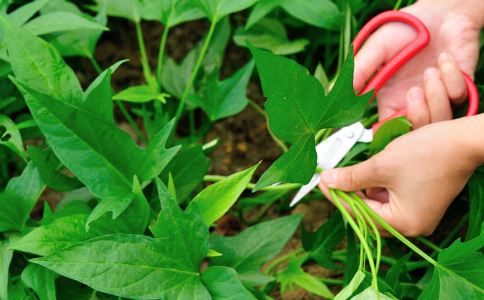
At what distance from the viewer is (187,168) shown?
3.02 feet

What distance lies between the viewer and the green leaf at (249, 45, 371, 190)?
66 cm

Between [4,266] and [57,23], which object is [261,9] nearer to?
[57,23]

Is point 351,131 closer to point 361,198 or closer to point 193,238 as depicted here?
point 361,198

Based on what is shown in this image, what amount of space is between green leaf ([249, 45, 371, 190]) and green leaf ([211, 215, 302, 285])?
18 cm

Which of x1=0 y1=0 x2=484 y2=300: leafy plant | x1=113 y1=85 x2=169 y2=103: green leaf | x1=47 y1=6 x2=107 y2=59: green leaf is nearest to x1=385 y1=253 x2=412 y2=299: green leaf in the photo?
x1=0 y1=0 x2=484 y2=300: leafy plant

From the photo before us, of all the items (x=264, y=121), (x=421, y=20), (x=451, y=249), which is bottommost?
(x=264, y=121)

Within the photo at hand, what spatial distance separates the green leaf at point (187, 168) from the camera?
0.91 meters

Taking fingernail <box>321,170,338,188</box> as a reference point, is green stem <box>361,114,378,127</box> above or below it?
below

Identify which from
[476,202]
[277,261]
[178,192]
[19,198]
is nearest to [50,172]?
[19,198]

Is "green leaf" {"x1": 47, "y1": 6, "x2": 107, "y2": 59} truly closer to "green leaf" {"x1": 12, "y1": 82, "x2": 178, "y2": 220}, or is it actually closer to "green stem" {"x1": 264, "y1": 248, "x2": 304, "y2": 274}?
"green leaf" {"x1": 12, "y1": 82, "x2": 178, "y2": 220}

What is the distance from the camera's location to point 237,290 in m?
0.76

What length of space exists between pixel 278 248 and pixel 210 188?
146mm

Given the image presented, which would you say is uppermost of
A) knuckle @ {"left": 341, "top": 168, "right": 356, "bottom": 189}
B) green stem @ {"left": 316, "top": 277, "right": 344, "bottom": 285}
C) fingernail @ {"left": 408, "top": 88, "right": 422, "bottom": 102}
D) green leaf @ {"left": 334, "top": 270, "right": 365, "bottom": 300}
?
fingernail @ {"left": 408, "top": 88, "right": 422, "bottom": 102}

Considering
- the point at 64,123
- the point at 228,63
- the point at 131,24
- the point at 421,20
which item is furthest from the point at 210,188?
the point at 131,24
